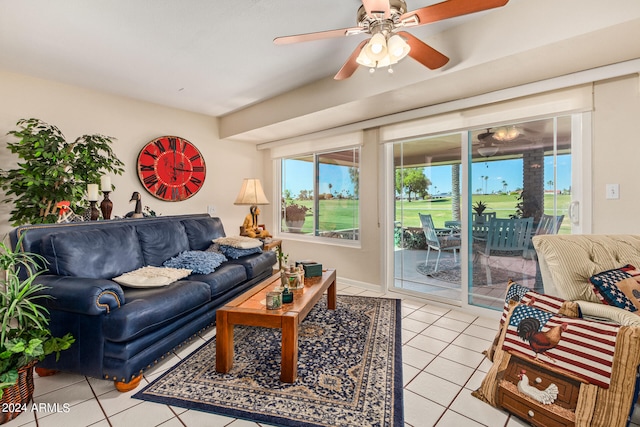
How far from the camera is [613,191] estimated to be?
85.4 inches

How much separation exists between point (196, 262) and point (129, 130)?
2006 mm

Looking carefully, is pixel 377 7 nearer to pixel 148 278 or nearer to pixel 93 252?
pixel 148 278

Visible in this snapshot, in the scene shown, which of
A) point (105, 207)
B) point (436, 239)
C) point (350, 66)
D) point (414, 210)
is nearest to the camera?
point (350, 66)

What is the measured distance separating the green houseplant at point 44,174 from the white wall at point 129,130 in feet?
1.32

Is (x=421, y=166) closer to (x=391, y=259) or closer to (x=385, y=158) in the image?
(x=385, y=158)

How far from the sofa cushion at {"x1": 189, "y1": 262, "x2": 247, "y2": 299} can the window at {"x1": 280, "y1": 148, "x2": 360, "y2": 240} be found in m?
1.65

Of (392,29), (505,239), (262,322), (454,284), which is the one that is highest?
(392,29)

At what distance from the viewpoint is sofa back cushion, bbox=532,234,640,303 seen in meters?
1.69

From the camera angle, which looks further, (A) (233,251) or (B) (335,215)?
(B) (335,215)

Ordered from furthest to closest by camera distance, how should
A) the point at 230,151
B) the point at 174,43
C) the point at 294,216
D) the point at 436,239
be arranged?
the point at 294,216, the point at 230,151, the point at 436,239, the point at 174,43

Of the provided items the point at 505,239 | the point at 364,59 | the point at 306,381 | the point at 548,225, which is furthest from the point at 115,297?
the point at 548,225

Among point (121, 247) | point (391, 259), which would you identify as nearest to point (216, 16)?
point (121, 247)

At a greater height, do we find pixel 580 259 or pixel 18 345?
pixel 580 259

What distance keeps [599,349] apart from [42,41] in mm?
3982
